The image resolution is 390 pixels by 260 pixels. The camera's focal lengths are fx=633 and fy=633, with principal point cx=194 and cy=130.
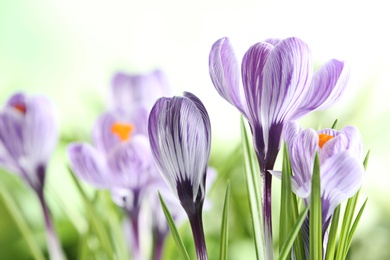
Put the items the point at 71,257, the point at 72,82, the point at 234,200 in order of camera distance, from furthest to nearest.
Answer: the point at 72,82 → the point at 71,257 → the point at 234,200

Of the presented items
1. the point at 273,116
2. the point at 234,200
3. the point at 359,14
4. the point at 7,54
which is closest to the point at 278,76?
the point at 273,116

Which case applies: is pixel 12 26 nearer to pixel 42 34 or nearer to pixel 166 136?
pixel 42 34

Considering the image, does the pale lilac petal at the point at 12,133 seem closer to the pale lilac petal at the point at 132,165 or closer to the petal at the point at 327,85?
the pale lilac petal at the point at 132,165

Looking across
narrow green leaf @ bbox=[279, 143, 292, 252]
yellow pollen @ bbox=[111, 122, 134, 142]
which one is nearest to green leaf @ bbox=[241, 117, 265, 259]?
narrow green leaf @ bbox=[279, 143, 292, 252]

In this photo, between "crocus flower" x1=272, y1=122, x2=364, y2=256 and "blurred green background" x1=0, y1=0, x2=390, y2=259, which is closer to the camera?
"crocus flower" x1=272, y1=122, x2=364, y2=256

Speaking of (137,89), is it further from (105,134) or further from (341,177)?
(341,177)

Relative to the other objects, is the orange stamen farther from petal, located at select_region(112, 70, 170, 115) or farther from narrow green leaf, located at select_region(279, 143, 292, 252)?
narrow green leaf, located at select_region(279, 143, 292, 252)
